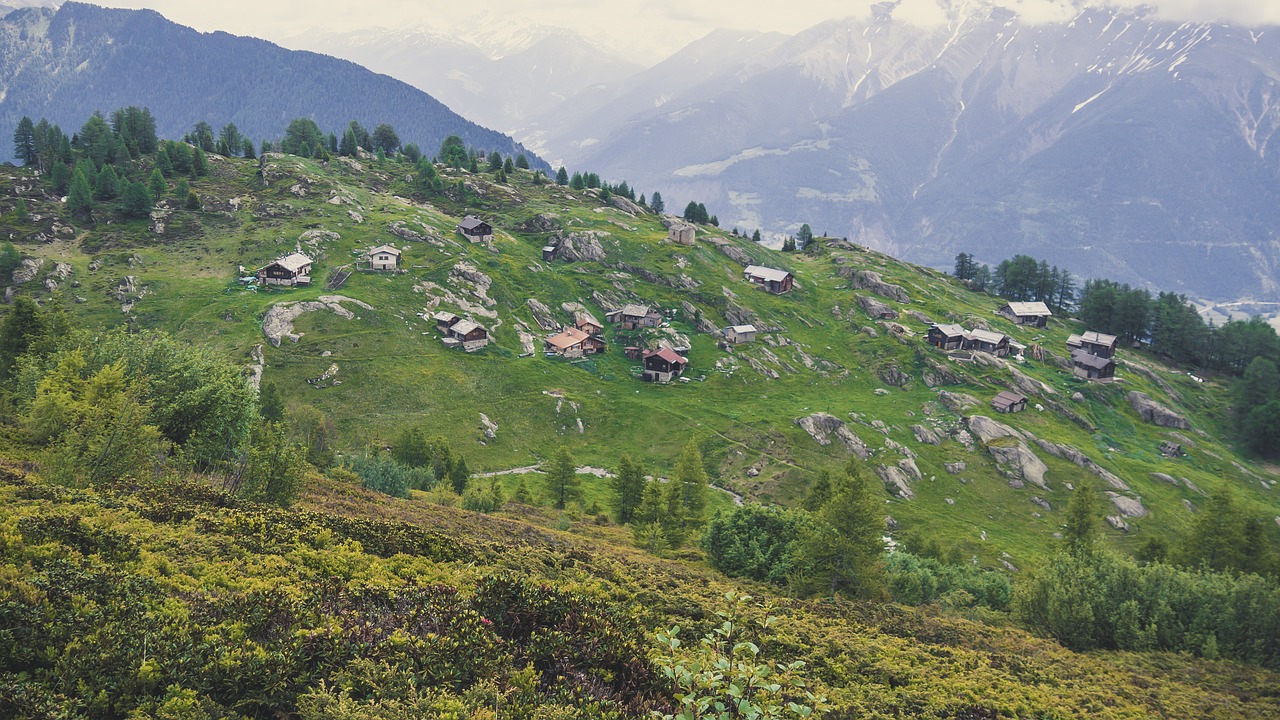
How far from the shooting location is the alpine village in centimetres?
1401

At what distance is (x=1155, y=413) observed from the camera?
13050cm

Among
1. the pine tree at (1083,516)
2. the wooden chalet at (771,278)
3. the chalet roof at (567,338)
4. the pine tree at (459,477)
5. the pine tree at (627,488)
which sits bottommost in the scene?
the pine tree at (459,477)

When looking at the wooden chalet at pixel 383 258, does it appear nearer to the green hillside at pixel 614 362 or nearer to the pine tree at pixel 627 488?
the green hillside at pixel 614 362

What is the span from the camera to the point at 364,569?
858 inches

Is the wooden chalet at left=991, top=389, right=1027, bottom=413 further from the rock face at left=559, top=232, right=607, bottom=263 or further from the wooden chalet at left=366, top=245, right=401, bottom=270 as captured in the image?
the wooden chalet at left=366, top=245, right=401, bottom=270

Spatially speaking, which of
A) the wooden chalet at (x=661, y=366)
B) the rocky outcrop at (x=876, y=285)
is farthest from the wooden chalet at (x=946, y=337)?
the wooden chalet at (x=661, y=366)

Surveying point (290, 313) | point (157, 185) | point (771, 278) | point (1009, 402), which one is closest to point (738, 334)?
point (771, 278)

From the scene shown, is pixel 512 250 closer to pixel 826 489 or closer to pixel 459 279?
pixel 459 279

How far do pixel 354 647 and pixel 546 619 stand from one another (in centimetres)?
Result: 489

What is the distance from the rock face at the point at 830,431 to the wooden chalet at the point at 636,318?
40.4 metres

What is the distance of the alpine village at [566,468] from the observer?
14008 millimetres

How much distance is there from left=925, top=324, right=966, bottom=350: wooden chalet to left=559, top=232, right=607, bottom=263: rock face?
83.6 meters

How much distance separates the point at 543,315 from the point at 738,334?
145ft

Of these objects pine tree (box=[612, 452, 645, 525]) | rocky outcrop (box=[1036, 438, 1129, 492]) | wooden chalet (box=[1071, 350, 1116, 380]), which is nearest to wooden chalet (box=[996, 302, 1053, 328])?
wooden chalet (box=[1071, 350, 1116, 380])
